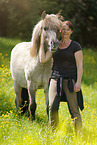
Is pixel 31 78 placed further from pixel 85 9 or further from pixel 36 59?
pixel 85 9

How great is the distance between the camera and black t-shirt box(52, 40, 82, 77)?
142 inches

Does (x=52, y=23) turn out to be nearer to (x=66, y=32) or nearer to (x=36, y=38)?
(x=66, y=32)

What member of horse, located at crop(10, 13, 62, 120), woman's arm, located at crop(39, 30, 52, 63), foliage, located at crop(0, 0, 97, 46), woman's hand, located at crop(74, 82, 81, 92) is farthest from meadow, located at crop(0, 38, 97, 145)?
foliage, located at crop(0, 0, 97, 46)

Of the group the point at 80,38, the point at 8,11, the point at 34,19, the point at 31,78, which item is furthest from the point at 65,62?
the point at 8,11

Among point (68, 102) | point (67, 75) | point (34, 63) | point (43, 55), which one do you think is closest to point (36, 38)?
point (43, 55)

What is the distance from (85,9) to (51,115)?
12774mm

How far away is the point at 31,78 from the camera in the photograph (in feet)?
Result: 13.9

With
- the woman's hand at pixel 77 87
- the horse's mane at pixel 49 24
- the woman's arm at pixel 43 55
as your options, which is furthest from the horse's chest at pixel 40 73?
the woman's hand at pixel 77 87

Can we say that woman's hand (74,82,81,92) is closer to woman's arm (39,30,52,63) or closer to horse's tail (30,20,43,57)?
woman's arm (39,30,52,63)

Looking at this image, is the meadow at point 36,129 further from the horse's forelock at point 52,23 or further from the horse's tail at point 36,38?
the horse's forelock at point 52,23

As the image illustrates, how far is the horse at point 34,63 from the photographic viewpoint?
3.76m

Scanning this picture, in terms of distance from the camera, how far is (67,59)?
12.0 feet

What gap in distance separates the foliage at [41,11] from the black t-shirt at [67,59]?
10.3 meters

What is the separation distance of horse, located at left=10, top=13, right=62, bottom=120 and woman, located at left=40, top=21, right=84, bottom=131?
17 centimetres
